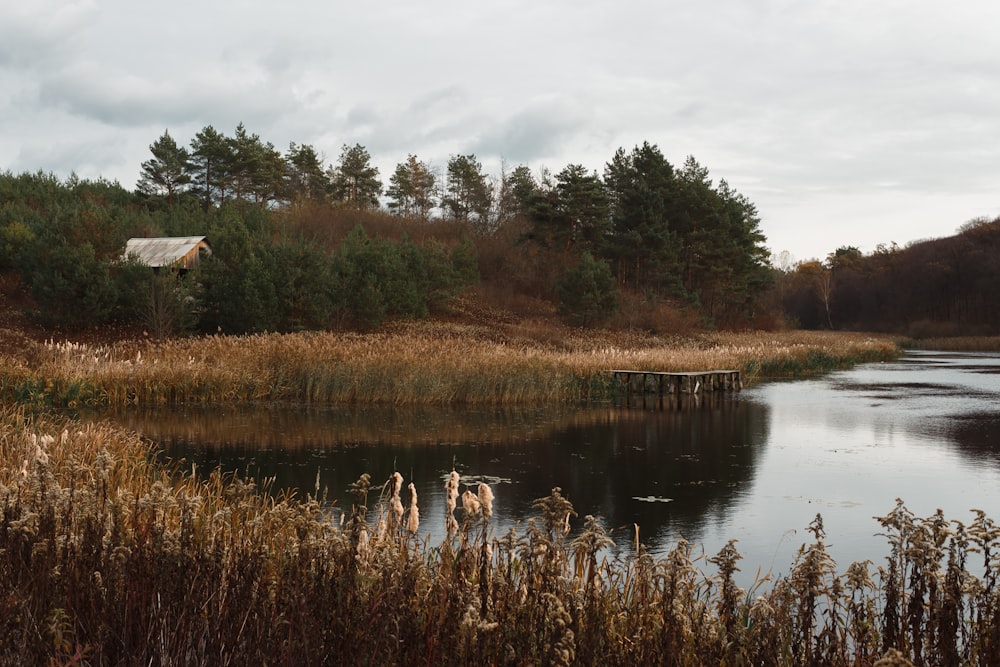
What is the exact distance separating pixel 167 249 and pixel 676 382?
23.9 meters

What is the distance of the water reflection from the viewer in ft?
33.7

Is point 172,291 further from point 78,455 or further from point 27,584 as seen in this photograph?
point 27,584

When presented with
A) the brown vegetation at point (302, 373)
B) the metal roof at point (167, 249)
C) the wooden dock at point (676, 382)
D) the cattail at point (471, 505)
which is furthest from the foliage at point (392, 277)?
the cattail at point (471, 505)

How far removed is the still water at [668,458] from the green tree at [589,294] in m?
18.3

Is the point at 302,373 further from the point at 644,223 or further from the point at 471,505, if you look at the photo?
the point at 644,223

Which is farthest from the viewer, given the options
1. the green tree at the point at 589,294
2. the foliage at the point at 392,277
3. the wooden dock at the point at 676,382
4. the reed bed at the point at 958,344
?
the reed bed at the point at 958,344

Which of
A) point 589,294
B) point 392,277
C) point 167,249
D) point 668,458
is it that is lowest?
point 668,458

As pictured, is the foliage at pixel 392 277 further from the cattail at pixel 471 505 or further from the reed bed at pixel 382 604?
the cattail at pixel 471 505

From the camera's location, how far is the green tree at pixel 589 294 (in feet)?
131

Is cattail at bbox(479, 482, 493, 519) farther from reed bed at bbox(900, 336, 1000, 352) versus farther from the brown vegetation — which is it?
reed bed at bbox(900, 336, 1000, 352)

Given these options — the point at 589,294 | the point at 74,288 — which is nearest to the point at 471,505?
the point at 74,288

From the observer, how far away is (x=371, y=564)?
4418 mm

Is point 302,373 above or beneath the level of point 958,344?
above

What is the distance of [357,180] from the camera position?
61406mm
